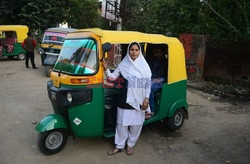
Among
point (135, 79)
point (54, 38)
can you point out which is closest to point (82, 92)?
point (135, 79)

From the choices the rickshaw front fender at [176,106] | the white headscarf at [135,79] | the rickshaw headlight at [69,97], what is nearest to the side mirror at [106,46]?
the white headscarf at [135,79]

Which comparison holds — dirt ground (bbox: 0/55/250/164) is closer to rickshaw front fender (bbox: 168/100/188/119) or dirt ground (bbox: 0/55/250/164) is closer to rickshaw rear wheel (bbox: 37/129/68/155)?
rickshaw rear wheel (bbox: 37/129/68/155)

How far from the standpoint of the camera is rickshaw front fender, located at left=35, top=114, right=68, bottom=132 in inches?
155

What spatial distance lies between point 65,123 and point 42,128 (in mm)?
360

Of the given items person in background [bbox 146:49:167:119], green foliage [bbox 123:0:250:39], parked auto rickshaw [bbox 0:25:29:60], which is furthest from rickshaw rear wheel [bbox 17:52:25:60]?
person in background [bbox 146:49:167:119]

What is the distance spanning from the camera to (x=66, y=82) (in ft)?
12.8

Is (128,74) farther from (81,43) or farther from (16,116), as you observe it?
(16,116)

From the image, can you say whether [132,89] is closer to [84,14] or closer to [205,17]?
[205,17]

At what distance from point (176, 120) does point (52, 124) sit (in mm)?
2575

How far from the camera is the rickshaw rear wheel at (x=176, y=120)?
16.7ft

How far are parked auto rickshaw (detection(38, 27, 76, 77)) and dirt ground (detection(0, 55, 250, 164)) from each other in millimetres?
3049

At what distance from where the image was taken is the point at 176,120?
5273mm

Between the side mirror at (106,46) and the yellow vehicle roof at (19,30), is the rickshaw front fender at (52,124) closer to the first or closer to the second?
the side mirror at (106,46)

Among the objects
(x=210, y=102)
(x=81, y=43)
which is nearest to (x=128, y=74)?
(x=81, y=43)
